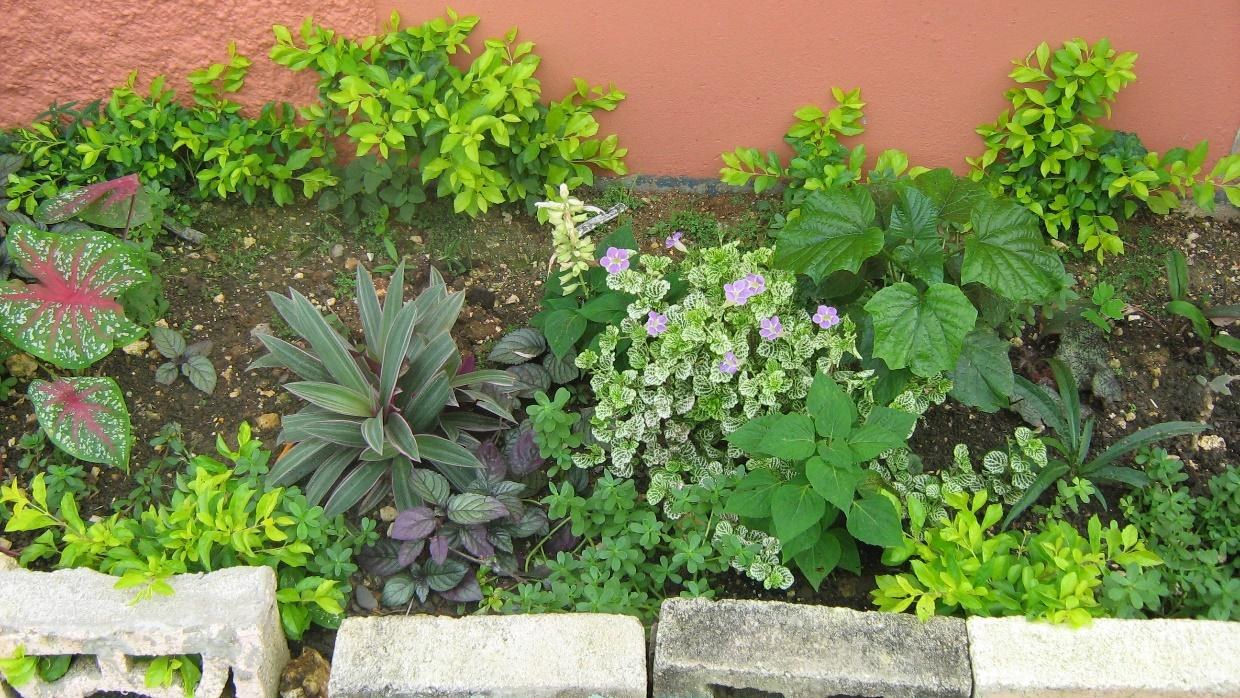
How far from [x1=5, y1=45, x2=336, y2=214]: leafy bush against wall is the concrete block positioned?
145 centimetres

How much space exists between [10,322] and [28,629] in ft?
2.86

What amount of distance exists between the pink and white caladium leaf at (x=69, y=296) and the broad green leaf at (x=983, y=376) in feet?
7.54

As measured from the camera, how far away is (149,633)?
237 cm

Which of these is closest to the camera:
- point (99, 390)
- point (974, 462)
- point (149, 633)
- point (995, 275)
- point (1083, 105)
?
point (149, 633)

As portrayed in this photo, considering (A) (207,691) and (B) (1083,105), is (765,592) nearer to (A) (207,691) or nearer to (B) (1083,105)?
(A) (207,691)

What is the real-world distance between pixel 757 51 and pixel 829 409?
1.45 m

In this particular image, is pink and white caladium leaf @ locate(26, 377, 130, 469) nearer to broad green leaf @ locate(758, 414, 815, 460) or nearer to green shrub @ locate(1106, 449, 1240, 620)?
broad green leaf @ locate(758, 414, 815, 460)

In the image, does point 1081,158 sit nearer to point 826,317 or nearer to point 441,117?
point 826,317

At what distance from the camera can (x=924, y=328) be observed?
8.45ft

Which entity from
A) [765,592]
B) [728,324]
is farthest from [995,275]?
[765,592]

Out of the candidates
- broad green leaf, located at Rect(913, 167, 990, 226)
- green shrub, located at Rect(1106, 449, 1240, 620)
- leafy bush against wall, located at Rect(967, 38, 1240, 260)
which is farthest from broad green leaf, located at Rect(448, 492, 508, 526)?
leafy bush against wall, located at Rect(967, 38, 1240, 260)

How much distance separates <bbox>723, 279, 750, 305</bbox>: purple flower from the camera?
269cm

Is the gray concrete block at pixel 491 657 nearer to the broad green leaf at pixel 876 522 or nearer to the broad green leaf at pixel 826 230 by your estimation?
the broad green leaf at pixel 876 522

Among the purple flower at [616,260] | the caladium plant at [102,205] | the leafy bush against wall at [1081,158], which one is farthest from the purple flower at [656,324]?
the caladium plant at [102,205]
